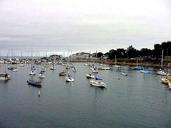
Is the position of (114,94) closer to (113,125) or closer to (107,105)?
(107,105)

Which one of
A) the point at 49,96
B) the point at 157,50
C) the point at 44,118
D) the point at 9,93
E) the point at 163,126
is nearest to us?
the point at 163,126

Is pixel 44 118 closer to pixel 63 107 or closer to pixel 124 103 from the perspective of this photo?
pixel 63 107

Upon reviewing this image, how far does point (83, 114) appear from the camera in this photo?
4294 cm

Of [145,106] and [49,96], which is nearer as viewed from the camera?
[145,106]

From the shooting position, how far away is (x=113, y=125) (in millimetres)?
37438

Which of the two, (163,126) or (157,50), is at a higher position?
(157,50)

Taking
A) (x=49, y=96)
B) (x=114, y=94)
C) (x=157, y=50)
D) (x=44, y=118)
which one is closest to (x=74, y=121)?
(x=44, y=118)

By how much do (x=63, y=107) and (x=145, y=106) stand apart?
11.4 m

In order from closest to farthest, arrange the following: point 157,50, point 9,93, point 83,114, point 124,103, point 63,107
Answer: point 83,114 < point 63,107 < point 124,103 < point 9,93 < point 157,50

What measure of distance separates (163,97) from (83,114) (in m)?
20.0

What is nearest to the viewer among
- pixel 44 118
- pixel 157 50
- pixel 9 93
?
pixel 44 118

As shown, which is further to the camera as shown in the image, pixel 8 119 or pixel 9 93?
pixel 9 93

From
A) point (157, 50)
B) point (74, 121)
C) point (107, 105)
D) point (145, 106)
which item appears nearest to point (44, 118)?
point (74, 121)

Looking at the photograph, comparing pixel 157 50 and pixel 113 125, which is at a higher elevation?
pixel 157 50
